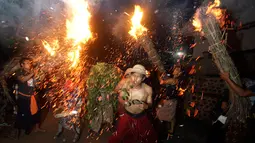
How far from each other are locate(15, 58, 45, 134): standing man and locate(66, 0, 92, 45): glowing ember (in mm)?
2031

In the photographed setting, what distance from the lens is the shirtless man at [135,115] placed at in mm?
3863

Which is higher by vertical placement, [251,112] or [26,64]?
[26,64]

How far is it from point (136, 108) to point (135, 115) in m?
0.17

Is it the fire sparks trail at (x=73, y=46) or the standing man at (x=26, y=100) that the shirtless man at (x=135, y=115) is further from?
the standing man at (x=26, y=100)

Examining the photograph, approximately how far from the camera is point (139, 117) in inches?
155

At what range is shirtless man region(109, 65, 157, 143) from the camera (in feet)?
12.7

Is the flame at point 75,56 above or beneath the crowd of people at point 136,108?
above

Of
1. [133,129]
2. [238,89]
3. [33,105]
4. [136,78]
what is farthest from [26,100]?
[238,89]

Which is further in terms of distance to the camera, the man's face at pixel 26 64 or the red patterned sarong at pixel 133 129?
the man's face at pixel 26 64

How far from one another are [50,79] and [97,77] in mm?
5399

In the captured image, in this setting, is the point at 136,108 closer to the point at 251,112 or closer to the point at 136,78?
the point at 136,78

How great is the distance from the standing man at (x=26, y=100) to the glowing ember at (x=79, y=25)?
203 centimetres

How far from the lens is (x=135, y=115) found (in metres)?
3.93

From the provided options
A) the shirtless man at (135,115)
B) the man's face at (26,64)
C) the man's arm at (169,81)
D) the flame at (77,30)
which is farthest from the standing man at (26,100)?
the man's arm at (169,81)
